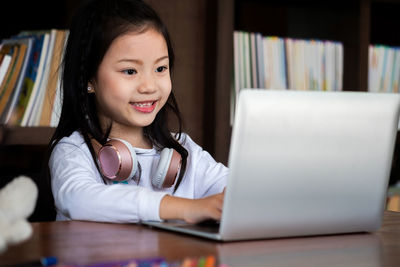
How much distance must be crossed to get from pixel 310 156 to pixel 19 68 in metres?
1.36

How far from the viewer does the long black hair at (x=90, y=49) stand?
156cm

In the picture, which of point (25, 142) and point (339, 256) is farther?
point (25, 142)

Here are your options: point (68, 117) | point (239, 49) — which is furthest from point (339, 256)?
point (239, 49)

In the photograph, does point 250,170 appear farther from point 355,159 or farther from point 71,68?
point 71,68

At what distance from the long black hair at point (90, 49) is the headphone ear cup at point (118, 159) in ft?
0.46

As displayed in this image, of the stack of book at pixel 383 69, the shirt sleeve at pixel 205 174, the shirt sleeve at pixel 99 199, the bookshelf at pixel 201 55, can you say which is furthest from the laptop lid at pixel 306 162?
the stack of book at pixel 383 69

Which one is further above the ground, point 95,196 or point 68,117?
point 68,117

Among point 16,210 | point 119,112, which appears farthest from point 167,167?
point 16,210

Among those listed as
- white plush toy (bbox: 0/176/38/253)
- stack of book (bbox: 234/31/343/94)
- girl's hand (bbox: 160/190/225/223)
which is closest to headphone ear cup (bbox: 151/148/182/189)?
girl's hand (bbox: 160/190/225/223)

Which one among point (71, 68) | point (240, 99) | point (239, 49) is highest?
point (239, 49)

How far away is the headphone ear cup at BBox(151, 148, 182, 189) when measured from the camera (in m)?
1.42

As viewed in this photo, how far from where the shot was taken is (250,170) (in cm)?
93

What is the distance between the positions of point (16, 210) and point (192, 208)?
0.36 m

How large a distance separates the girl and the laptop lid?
423 mm
